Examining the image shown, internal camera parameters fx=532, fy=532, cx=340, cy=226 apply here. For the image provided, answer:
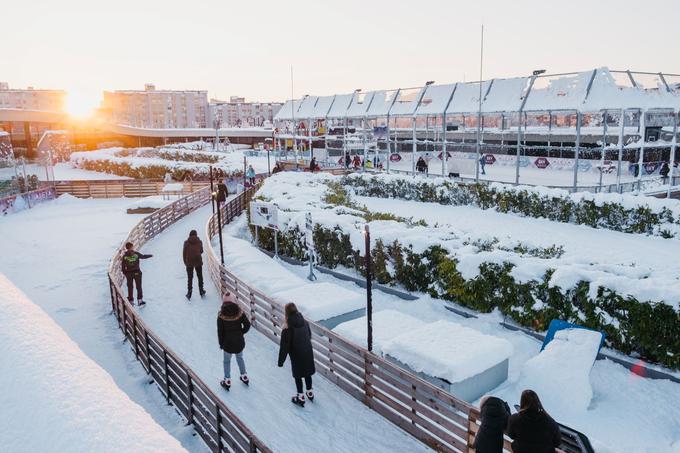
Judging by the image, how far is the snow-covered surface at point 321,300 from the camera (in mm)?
10624

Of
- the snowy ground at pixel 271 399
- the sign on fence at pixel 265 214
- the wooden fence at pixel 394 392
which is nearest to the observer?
the wooden fence at pixel 394 392

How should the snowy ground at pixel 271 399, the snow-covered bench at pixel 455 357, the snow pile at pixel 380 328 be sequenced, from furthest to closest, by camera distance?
the snow pile at pixel 380 328 → the snow-covered bench at pixel 455 357 → the snowy ground at pixel 271 399

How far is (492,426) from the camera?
5.75 metres

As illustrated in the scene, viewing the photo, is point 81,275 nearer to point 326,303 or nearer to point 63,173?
point 326,303

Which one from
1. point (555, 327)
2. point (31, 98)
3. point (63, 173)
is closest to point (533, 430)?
point (555, 327)

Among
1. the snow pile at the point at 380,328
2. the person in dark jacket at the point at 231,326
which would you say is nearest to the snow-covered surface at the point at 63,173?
the person in dark jacket at the point at 231,326

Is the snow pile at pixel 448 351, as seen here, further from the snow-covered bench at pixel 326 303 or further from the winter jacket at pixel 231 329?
the winter jacket at pixel 231 329

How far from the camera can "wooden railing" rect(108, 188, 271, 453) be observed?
6230 mm

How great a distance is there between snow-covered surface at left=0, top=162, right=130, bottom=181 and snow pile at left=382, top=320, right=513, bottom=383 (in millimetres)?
32131

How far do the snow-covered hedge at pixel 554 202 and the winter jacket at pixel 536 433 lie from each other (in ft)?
45.9

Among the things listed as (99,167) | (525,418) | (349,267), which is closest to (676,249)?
(349,267)

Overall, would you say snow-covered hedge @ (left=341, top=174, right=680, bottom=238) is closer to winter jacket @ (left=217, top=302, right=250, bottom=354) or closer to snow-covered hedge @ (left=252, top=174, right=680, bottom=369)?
snow-covered hedge @ (left=252, top=174, right=680, bottom=369)

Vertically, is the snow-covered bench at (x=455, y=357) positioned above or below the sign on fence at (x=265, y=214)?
below

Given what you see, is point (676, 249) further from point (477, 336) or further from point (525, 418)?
point (525, 418)
